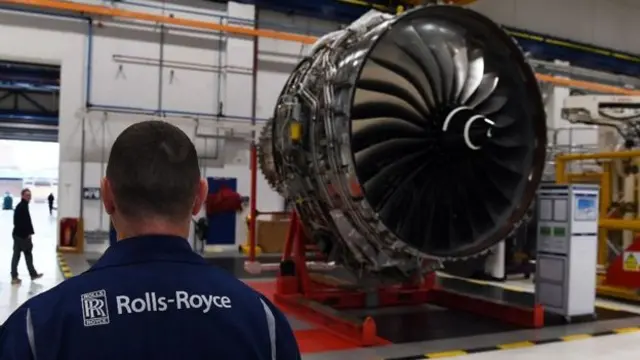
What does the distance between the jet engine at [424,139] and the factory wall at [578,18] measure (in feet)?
26.9

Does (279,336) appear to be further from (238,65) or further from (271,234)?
(238,65)

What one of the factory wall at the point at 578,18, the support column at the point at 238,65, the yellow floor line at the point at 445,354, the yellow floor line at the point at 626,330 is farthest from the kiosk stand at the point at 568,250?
the factory wall at the point at 578,18

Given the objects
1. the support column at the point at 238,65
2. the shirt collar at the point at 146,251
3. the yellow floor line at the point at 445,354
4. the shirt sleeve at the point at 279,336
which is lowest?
the yellow floor line at the point at 445,354

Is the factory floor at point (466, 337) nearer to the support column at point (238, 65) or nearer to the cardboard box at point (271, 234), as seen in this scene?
the cardboard box at point (271, 234)

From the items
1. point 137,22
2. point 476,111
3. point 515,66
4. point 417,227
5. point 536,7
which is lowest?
point 417,227

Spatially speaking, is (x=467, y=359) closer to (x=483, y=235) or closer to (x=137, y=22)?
(x=483, y=235)

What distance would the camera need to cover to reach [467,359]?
449 cm

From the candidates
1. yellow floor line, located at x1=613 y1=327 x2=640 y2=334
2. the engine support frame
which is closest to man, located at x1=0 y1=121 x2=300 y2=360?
the engine support frame

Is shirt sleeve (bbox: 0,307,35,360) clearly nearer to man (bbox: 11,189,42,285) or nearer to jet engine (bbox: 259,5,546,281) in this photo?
jet engine (bbox: 259,5,546,281)

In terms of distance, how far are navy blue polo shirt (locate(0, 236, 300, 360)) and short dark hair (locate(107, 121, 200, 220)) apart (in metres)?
0.06

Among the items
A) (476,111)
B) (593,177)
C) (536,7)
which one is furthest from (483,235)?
(536,7)

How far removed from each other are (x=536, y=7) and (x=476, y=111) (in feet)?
32.1

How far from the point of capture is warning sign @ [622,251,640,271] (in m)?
7.11

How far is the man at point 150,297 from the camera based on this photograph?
0.94m
